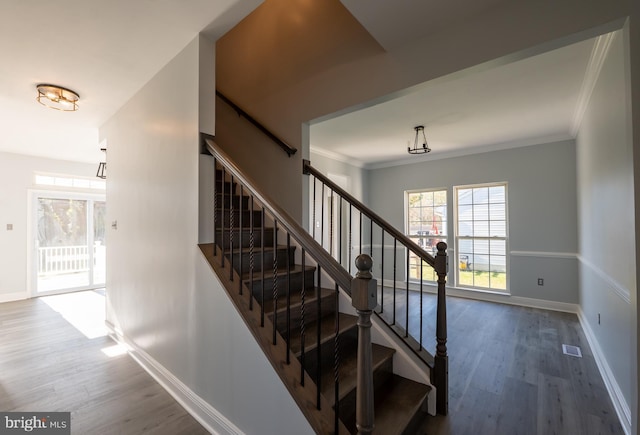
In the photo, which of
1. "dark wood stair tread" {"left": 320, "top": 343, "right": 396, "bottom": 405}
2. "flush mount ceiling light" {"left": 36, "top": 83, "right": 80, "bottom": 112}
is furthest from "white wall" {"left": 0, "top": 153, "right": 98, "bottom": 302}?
"dark wood stair tread" {"left": 320, "top": 343, "right": 396, "bottom": 405}

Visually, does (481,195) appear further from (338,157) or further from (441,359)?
(441,359)

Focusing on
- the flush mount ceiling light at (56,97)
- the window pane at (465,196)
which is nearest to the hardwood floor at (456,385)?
the window pane at (465,196)

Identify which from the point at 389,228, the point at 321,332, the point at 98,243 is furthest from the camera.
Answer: the point at 98,243

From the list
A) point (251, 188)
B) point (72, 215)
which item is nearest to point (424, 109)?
point (251, 188)

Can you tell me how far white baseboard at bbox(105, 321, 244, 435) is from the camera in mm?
1715

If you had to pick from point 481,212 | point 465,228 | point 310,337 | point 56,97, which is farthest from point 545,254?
point 56,97

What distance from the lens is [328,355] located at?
69.9 inches

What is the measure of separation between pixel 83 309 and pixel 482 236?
6690 millimetres

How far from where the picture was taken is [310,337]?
1.80m

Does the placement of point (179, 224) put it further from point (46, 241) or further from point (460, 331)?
point (46, 241)

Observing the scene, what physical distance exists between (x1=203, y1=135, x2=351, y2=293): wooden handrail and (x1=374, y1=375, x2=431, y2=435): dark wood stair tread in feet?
3.16

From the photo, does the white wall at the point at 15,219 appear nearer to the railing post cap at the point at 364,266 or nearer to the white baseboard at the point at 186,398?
the white baseboard at the point at 186,398

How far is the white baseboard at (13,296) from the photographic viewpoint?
15.6ft

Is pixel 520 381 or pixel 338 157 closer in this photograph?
pixel 520 381
